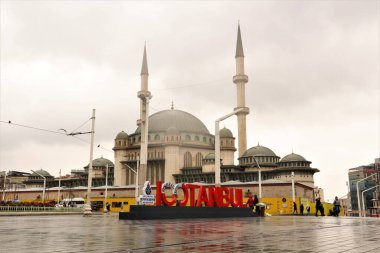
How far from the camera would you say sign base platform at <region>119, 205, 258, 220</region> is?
24.8 m

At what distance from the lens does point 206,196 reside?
2897cm

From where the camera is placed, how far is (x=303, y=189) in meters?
73.8

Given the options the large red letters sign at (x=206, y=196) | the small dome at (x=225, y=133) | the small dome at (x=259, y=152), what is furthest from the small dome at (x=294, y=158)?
the large red letters sign at (x=206, y=196)

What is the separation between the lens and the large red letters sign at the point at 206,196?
87.2 ft

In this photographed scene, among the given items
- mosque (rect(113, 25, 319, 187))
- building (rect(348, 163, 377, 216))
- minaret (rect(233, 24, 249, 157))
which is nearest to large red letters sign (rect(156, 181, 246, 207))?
mosque (rect(113, 25, 319, 187))

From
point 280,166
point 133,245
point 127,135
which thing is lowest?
point 133,245

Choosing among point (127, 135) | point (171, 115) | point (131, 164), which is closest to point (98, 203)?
point (131, 164)

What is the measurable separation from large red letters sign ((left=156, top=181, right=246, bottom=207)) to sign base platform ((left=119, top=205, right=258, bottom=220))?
569 mm

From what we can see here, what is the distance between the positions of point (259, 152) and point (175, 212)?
6836 centimetres

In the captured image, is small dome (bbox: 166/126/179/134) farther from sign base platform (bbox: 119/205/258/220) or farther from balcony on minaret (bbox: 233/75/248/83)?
sign base platform (bbox: 119/205/258/220)

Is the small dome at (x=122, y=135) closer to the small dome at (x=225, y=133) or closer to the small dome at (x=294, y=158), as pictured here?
the small dome at (x=225, y=133)

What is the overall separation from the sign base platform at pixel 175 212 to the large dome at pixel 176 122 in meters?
74.1

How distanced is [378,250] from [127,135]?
100708mm

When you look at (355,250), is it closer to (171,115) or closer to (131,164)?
(131,164)
